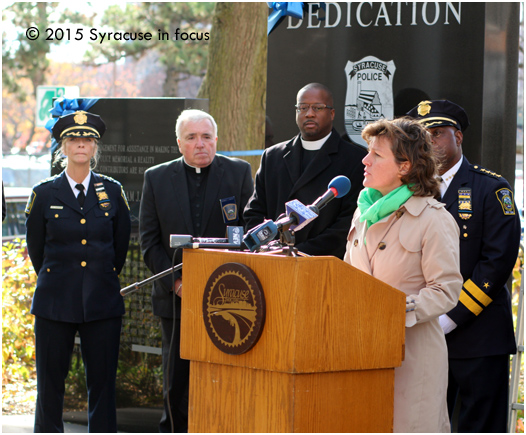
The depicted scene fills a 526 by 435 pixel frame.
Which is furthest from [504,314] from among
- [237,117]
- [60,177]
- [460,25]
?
[237,117]

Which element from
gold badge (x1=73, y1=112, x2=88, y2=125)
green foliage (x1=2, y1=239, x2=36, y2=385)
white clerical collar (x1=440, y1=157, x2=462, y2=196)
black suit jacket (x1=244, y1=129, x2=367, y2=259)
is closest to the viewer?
white clerical collar (x1=440, y1=157, x2=462, y2=196)

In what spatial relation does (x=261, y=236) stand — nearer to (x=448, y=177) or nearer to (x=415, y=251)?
(x=415, y=251)

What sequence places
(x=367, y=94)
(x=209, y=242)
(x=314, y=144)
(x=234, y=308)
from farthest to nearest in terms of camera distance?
(x=367, y=94) < (x=314, y=144) < (x=209, y=242) < (x=234, y=308)

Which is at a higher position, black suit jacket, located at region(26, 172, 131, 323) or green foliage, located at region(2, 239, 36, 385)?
black suit jacket, located at region(26, 172, 131, 323)

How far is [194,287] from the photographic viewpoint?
329cm

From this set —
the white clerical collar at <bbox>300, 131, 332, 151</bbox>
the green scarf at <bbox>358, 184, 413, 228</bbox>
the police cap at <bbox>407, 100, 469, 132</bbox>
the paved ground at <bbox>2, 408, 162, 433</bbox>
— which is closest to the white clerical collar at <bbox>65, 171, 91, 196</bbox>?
the white clerical collar at <bbox>300, 131, 332, 151</bbox>

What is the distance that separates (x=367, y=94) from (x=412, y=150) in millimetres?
2136

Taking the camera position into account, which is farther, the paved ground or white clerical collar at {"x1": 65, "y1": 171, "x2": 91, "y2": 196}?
the paved ground

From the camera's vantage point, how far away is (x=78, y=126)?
5848mm

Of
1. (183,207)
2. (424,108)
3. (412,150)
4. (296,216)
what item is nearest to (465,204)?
(424,108)

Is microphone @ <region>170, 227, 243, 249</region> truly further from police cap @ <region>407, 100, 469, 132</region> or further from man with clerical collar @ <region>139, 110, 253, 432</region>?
man with clerical collar @ <region>139, 110, 253, 432</region>

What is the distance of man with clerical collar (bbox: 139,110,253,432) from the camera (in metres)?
5.66

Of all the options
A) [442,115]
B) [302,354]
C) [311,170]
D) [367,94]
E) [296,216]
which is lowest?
[302,354]

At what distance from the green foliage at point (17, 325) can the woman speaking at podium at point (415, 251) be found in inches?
228
